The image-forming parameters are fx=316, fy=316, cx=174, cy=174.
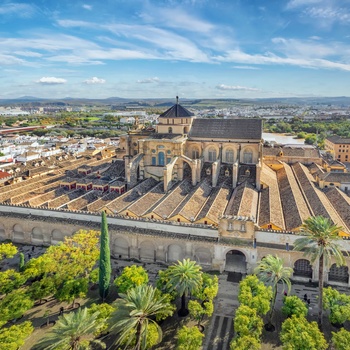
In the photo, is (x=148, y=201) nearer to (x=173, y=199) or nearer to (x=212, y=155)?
(x=173, y=199)

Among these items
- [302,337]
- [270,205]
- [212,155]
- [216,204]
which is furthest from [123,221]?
[302,337]

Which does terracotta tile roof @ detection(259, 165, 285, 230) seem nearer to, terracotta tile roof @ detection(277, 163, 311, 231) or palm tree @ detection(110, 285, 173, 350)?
terracotta tile roof @ detection(277, 163, 311, 231)

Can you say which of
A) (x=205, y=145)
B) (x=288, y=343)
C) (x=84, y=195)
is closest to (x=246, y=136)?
(x=205, y=145)

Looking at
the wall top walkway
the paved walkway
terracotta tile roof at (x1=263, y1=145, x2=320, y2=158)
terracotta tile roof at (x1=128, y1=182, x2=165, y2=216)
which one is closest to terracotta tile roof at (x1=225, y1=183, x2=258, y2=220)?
the wall top walkway

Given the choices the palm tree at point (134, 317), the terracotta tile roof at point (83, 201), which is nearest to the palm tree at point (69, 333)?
the palm tree at point (134, 317)

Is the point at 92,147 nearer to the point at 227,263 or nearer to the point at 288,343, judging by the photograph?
the point at 227,263
